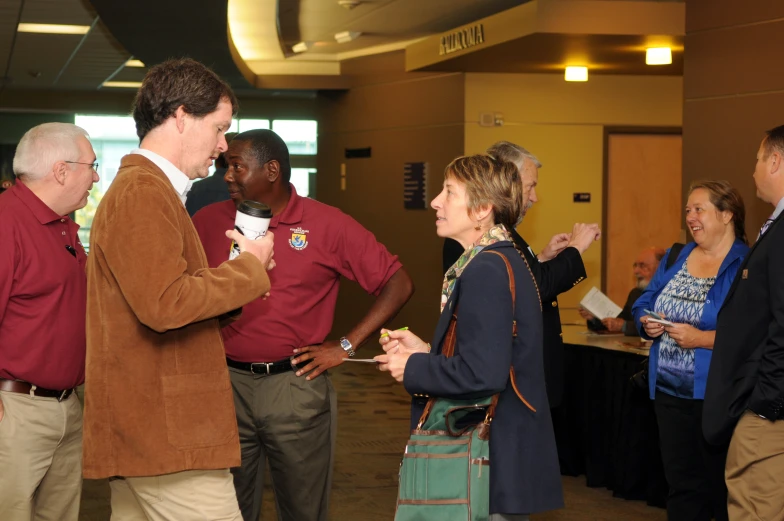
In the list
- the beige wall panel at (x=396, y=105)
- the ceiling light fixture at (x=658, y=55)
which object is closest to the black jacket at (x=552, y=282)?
the ceiling light fixture at (x=658, y=55)

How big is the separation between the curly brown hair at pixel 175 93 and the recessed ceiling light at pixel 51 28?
27.8 feet

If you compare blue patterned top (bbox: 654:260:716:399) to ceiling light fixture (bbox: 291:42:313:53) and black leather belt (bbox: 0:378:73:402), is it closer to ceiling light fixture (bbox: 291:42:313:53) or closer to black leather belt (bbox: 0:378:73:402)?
black leather belt (bbox: 0:378:73:402)

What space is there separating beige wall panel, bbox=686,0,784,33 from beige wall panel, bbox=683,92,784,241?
22.1 inches

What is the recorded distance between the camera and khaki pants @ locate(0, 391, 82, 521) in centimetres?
296

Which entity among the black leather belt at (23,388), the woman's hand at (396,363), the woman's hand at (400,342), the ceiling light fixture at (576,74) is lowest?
the black leather belt at (23,388)

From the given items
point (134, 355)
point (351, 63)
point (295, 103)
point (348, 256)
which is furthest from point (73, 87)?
point (134, 355)

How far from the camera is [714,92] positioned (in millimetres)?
7133

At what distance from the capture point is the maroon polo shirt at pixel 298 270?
3326 millimetres

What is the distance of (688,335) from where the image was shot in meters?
3.97

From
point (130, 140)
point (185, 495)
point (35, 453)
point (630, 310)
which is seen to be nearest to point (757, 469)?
point (185, 495)

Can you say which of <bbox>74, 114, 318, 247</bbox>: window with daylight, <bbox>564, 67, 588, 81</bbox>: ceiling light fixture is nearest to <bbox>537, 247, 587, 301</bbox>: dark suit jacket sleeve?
<bbox>564, 67, 588, 81</bbox>: ceiling light fixture

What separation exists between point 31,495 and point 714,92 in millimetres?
5860

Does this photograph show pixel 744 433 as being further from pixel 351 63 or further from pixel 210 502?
pixel 351 63

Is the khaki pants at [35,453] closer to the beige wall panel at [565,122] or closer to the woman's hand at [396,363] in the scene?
the woman's hand at [396,363]
